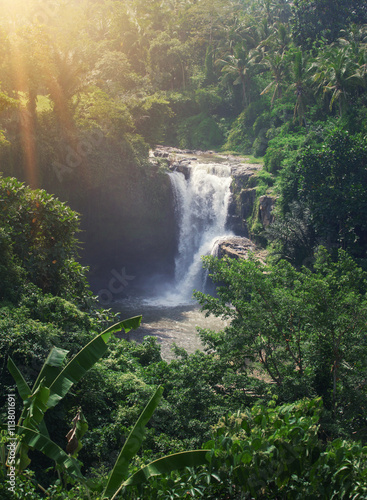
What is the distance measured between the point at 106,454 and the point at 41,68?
22159mm

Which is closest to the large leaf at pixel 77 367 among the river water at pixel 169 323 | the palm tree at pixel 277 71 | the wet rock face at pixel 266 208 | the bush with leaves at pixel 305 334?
the bush with leaves at pixel 305 334

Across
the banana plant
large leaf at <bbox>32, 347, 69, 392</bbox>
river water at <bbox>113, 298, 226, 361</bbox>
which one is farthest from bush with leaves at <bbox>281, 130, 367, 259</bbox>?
the banana plant

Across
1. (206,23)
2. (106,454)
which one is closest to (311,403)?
(106,454)

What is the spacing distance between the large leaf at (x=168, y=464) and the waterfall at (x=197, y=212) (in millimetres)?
26372

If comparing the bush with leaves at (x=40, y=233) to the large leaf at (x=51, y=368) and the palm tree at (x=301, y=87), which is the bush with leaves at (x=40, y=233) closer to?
the large leaf at (x=51, y=368)

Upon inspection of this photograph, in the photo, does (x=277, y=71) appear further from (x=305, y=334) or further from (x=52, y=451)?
(x=52, y=451)

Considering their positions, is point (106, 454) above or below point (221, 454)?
below

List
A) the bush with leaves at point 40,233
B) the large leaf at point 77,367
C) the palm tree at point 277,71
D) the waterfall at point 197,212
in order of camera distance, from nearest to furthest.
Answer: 1. the large leaf at point 77,367
2. the bush with leaves at point 40,233
3. the waterfall at point 197,212
4. the palm tree at point 277,71

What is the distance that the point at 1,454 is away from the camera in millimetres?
4934

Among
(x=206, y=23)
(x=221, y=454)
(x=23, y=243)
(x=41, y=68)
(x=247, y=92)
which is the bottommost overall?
(x=221, y=454)

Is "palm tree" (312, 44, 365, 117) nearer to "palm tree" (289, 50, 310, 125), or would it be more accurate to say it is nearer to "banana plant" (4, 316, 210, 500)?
"palm tree" (289, 50, 310, 125)

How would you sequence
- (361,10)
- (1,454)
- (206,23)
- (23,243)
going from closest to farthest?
1. (1,454)
2. (23,243)
3. (361,10)
4. (206,23)

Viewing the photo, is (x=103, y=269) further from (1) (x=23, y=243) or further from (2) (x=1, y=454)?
(2) (x=1, y=454)

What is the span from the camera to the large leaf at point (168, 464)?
16.2 feet
